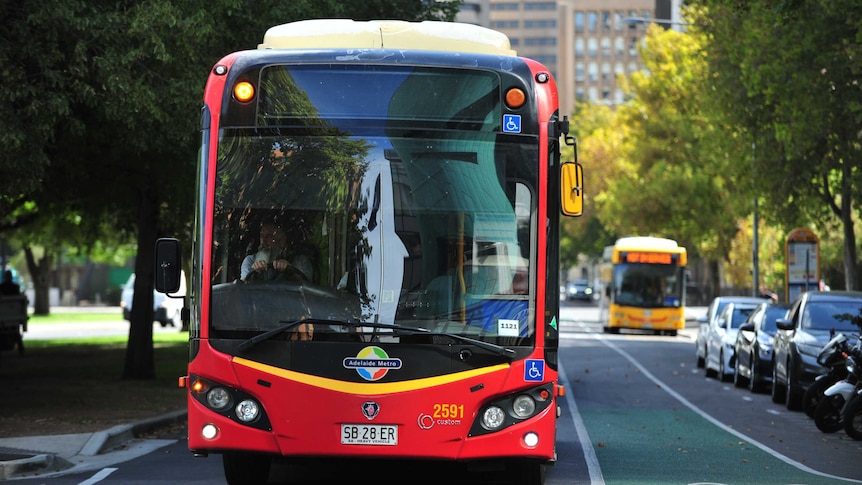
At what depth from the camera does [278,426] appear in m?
9.20

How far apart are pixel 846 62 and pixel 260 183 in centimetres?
1717

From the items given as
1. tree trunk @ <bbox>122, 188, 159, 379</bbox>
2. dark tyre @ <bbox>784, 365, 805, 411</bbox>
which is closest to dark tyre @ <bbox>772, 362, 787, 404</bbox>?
dark tyre @ <bbox>784, 365, 805, 411</bbox>

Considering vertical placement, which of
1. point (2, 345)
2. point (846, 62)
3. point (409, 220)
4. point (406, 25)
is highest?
point (846, 62)

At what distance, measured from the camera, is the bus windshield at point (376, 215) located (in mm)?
9242

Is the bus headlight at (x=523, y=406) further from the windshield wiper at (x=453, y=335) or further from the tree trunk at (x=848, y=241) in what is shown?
the tree trunk at (x=848, y=241)

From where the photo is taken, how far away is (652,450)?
1416cm

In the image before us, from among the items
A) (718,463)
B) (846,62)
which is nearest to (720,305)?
(846,62)

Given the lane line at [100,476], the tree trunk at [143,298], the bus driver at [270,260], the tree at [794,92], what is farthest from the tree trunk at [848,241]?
the bus driver at [270,260]

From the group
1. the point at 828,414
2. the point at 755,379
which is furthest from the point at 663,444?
the point at 755,379

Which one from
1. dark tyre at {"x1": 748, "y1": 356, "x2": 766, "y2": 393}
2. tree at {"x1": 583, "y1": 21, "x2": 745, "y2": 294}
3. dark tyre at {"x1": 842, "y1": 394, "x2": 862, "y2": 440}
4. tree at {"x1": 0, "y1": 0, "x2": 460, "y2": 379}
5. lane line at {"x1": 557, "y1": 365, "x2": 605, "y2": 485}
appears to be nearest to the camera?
lane line at {"x1": 557, "y1": 365, "x2": 605, "y2": 485}

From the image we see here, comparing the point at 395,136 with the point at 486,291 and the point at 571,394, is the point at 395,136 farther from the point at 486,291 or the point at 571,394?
the point at 571,394

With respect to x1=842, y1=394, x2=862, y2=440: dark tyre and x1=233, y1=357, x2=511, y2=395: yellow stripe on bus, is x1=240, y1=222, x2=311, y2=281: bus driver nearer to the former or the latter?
x1=233, y1=357, x2=511, y2=395: yellow stripe on bus

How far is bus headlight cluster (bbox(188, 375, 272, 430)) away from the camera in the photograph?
30.3 ft

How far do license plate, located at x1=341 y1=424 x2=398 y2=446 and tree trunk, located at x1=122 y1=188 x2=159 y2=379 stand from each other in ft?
51.0
